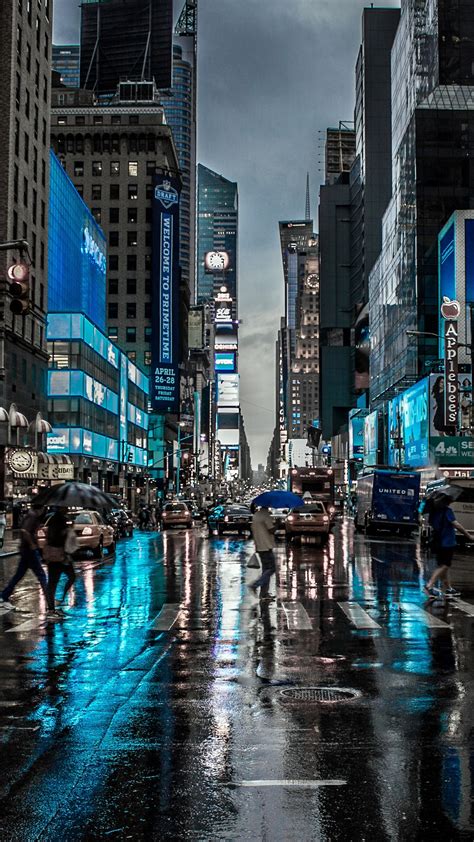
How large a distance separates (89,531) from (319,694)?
68.6 ft

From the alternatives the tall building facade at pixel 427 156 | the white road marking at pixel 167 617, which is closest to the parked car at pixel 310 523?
the white road marking at pixel 167 617

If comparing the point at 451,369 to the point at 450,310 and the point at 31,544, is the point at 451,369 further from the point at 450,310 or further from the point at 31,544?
the point at 31,544

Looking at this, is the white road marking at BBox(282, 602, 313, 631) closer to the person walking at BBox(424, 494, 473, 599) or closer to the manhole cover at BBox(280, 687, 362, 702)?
the person walking at BBox(424, 494, 473, 599)

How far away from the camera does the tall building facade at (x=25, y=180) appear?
2181 inches

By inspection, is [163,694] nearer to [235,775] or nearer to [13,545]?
[235,775]

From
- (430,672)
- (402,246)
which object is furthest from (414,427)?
(430,672)

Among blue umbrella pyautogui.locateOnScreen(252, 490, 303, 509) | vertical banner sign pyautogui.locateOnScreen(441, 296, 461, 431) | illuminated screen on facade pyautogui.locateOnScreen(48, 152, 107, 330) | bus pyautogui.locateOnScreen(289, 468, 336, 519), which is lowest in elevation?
blue umbrella pyautogui.locateOnScreen(252, 490, 303, 509)

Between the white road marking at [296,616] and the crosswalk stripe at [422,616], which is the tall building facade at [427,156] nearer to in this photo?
the crosswalk stripe at [422,616]

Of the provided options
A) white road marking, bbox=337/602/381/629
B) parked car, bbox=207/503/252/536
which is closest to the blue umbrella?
white road marking, bbox=337/602/381/629

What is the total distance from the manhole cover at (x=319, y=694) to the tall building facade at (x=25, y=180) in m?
45.6

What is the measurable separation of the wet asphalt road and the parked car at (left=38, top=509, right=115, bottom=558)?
12338 mm

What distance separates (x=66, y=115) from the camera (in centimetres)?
14062

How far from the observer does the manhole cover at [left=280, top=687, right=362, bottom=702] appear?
8609 millimetres

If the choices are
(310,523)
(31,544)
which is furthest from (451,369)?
(31,544)
